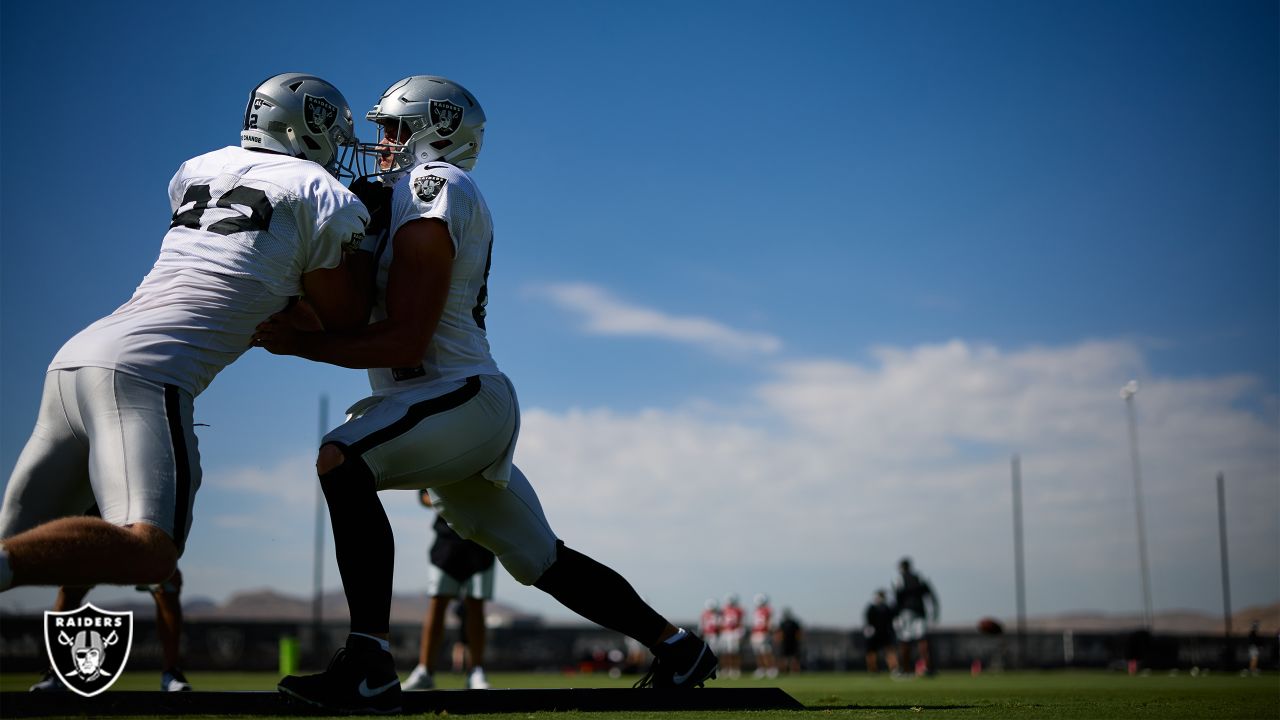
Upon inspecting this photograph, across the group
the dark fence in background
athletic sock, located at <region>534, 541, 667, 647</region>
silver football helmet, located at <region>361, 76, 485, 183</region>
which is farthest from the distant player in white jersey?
the dark fence in background

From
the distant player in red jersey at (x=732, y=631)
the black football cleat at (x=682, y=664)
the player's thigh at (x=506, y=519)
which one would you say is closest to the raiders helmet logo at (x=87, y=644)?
the player's thigh at (x=506, y=519)

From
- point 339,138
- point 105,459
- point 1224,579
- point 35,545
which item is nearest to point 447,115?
point 339,138

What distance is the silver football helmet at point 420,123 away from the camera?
4332 millimetres

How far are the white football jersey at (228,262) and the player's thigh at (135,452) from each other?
0.09 metres

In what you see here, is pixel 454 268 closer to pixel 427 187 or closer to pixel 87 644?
pixel 427 187

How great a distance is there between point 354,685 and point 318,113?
76.9 inches

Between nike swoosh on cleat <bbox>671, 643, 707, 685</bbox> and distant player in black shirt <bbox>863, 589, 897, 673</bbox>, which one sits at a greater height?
nike swoosh on cleat <bbox>671, 643, 707, 685</bbox>

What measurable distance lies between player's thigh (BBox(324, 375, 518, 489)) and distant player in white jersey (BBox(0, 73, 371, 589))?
368mm

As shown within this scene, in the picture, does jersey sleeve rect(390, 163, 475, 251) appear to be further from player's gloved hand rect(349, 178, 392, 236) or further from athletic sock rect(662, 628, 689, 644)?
athletic sock rect(662, 628, 689, 644)

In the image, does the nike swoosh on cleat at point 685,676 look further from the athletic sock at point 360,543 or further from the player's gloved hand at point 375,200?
the player's gloved hand at point 375,200

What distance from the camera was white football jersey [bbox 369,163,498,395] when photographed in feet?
13.0

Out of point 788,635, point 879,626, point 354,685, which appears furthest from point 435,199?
point 788,635

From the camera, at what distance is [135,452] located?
10.8 ft

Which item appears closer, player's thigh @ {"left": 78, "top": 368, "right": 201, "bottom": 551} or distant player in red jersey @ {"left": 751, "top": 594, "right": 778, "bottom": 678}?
player's thigh @ {"left": 78, "top": 368, "right": 201, "bottom": 551}
